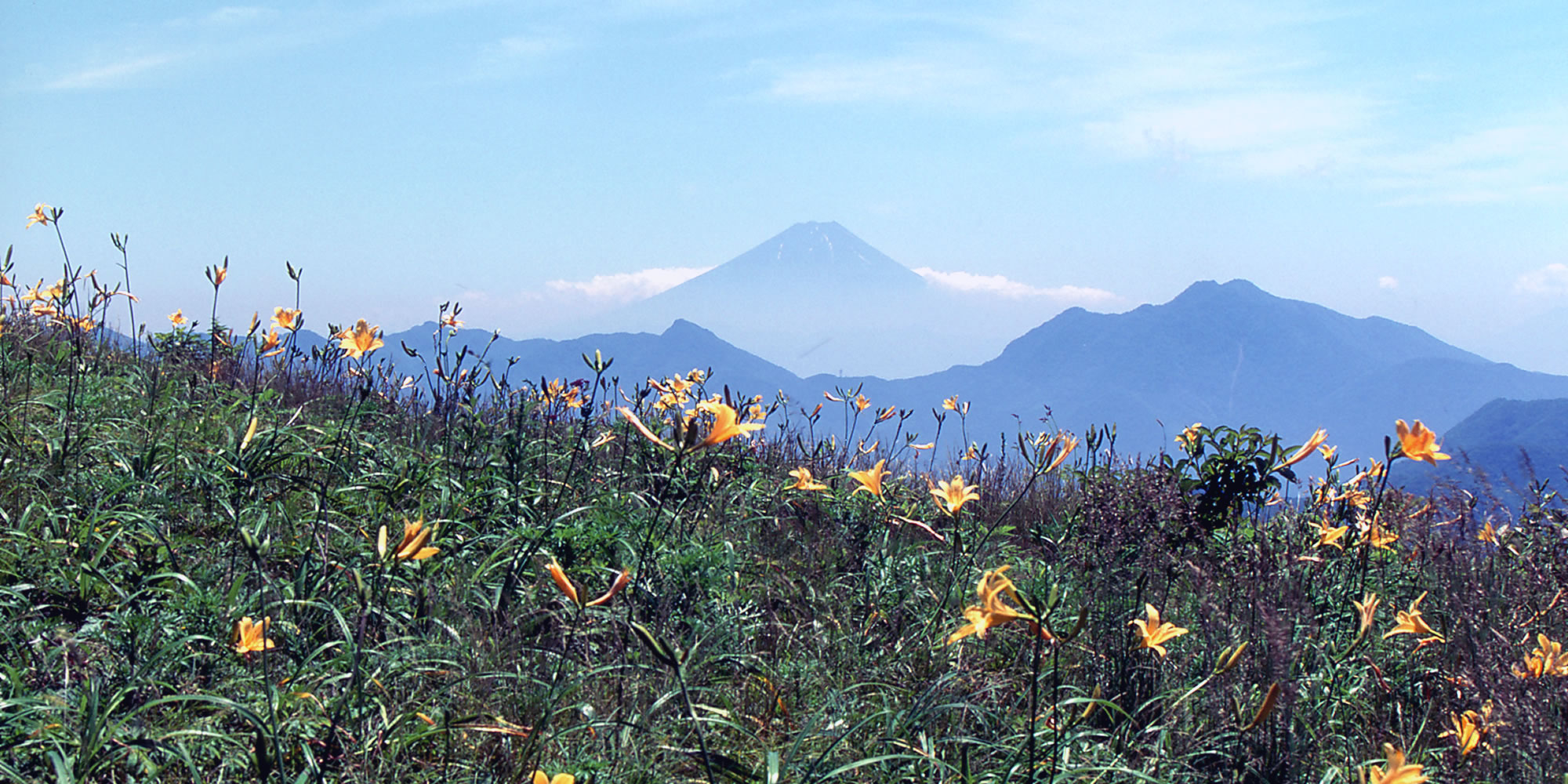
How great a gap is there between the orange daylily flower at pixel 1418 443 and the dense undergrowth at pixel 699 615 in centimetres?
2

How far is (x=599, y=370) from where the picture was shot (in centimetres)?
285

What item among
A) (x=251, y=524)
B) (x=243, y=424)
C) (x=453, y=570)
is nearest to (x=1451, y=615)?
(x=453, y=570)

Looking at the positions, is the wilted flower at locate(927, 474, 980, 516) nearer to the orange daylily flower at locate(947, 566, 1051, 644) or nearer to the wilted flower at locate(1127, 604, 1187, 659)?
the wilted flower at locate(1127, 604, 1187, 659)

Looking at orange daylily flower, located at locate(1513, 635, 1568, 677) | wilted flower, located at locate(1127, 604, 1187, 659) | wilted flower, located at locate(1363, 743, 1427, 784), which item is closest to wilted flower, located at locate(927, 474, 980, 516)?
wilted flower, located at locate(1127, 604, 1187, 659)

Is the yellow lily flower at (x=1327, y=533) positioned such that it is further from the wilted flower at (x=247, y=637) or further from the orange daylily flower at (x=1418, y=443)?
the wilted flower at (x=247, y=637)

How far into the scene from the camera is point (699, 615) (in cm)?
258

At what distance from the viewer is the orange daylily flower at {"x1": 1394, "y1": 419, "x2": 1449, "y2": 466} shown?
252cm

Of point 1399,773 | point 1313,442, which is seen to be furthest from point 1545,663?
point 1399,773

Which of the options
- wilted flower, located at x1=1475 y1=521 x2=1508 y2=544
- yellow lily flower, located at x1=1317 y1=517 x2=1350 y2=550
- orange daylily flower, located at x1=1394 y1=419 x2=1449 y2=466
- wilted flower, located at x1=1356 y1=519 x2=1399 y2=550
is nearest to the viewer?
orange daylily flower, located at x1=1394 y1=419 x2=1449 y2=466

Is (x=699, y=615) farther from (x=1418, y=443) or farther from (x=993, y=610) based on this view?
(x=1418, y=443)

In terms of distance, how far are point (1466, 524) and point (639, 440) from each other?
3.19 meters

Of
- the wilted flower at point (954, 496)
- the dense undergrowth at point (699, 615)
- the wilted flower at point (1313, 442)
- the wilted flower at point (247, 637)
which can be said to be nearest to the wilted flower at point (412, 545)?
the dense undergrowth at point (699, 615)

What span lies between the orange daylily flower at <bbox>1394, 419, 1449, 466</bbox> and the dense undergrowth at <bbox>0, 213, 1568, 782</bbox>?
15 mm

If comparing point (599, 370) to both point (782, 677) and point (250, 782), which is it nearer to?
point (782, 677)
